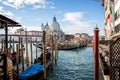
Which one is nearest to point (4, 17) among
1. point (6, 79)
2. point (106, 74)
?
point (6, 79)

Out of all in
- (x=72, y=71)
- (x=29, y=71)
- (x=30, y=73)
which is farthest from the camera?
(x=72, y=71)

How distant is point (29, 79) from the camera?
15.7 meters

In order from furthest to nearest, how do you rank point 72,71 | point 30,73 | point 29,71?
point 72,71
point 29,71
point 30,73

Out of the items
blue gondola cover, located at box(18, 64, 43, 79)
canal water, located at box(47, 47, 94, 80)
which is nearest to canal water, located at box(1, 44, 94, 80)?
canal water, located at box(47, 47, 94, 80)

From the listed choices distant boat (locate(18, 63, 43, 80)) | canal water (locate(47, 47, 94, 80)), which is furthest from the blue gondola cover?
canal water (locate(47, 47, 94, 80))

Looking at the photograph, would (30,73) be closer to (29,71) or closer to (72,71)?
(29,71)

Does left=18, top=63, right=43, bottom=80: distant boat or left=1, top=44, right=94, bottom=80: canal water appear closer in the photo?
left=18, top=63, right=43, bottom=80: distant boat

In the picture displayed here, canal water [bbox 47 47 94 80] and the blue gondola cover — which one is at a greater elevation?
the blue gondola cover

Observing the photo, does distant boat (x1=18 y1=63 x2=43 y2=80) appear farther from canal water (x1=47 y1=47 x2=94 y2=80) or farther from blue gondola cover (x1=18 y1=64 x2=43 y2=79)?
canal water (x1=47 y1=47 x2=94 y2=80)

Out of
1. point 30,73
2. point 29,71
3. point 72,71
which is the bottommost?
point 72,71

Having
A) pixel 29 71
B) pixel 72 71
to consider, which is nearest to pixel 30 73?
pixel 29 71

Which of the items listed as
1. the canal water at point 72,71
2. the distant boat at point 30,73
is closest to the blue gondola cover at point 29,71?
the distant boat at point 30,73

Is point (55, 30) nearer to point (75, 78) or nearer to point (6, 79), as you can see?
point (75, 78)

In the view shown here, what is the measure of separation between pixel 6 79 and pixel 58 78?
8277 millimetres
